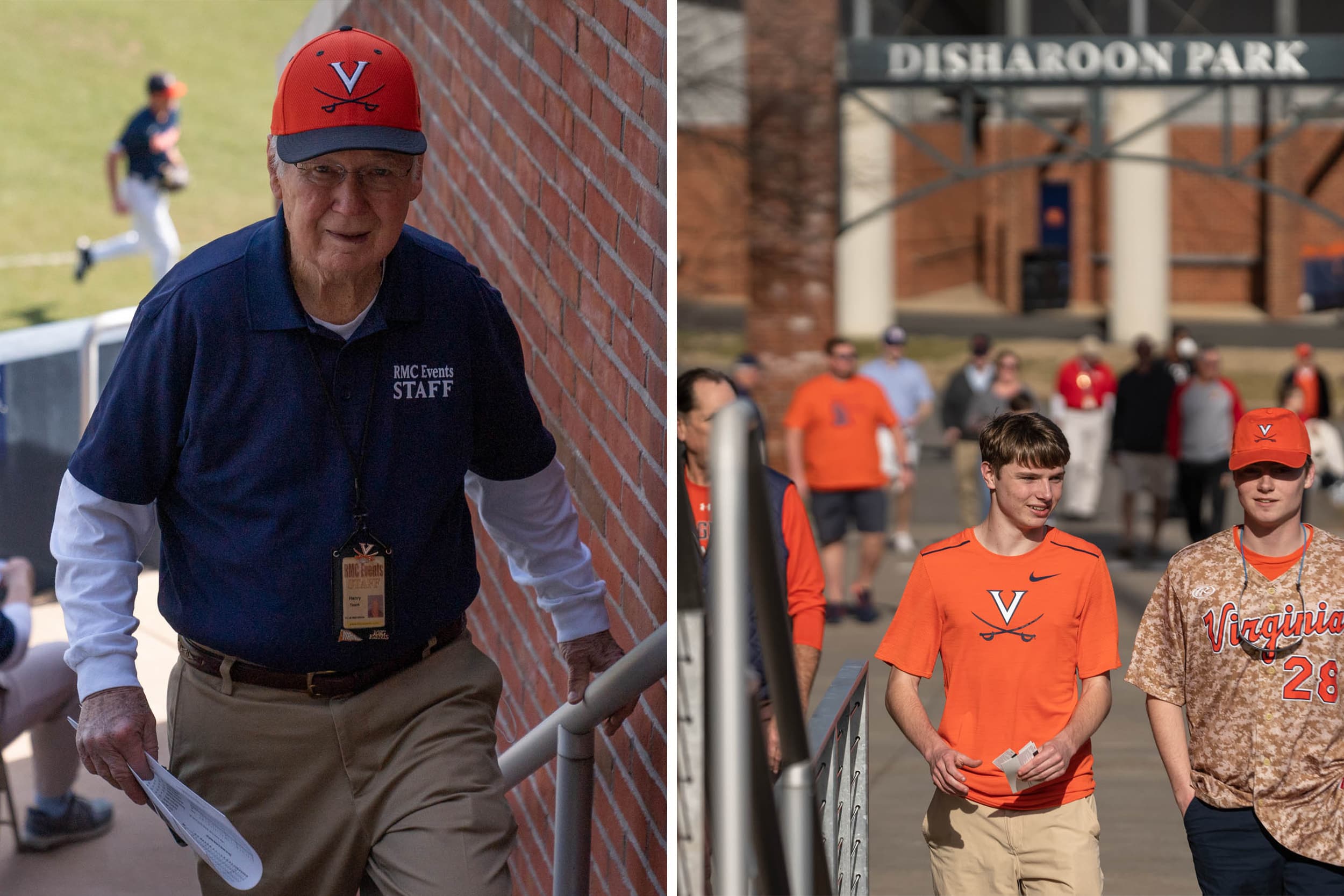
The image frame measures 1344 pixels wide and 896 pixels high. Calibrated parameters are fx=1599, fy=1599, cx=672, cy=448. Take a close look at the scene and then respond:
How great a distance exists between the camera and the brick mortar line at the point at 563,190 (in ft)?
9.16

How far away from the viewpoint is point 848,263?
93.7ft

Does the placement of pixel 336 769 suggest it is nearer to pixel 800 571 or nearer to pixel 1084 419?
pixel 800 571

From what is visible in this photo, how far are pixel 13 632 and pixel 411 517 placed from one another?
6.41ft

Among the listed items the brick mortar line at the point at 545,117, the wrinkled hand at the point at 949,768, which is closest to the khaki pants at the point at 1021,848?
the wrinkled hand at the point at 949,768

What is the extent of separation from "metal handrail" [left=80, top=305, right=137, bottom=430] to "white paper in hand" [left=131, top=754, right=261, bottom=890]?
9.61 ft

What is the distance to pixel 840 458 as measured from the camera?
9.31m

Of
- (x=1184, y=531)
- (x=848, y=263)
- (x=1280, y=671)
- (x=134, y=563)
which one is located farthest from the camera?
(x=848, y=263)

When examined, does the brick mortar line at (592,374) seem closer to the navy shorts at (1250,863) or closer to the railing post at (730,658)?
the railing post at (730,658)

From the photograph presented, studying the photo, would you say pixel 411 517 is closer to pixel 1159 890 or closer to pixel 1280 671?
pixel 1280 671

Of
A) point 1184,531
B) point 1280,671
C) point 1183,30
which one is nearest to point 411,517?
point 1280,671

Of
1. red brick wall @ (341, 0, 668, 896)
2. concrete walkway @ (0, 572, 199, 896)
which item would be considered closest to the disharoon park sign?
red brick wall @ (341, 0, 668, 896)

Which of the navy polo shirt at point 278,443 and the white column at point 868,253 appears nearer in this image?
the navy polo shirt at point 278,443

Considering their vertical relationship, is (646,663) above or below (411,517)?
below

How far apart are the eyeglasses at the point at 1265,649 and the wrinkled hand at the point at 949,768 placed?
612 millimetres
